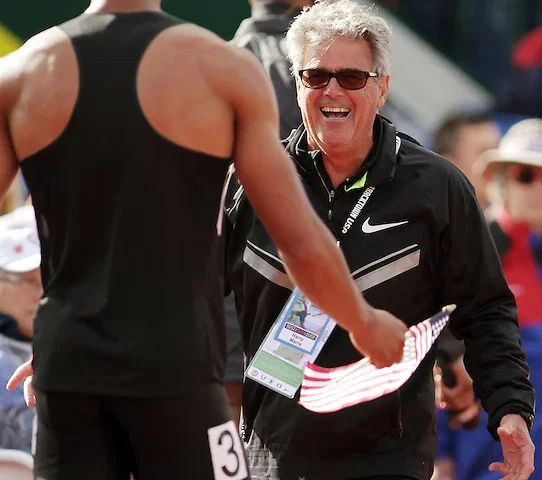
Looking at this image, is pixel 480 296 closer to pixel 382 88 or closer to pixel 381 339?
pixel 382 88

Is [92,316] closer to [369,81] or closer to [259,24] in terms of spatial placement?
[369,81]

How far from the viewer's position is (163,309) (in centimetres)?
357

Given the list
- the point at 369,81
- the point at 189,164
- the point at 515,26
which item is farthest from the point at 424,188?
the point at 515,26

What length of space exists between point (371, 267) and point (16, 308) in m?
1.96

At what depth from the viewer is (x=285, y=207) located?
3619 mm

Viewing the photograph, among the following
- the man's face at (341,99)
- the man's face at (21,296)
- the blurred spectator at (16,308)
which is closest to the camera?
the man's face at (341,99)

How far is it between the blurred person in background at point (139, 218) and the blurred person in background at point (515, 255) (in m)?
2.89

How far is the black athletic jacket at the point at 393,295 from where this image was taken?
176 inches

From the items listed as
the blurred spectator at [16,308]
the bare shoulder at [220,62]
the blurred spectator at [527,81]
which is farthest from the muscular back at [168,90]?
the blurred spectator at [527,81]

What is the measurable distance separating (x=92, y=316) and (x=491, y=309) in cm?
156

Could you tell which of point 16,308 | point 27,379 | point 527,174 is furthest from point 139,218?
point 527,174

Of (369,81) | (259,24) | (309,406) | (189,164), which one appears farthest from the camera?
(259,24)

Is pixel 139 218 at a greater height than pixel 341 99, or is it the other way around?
pixel 139 218

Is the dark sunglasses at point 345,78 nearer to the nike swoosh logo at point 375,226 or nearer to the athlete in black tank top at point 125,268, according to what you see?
the nike swoosh logo at point 375,226
